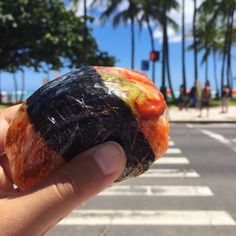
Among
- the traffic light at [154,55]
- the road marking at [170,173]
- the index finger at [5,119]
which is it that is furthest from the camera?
the traffic light at [154,55]

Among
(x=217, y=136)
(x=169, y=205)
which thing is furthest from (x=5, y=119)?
(x=217, y=136)

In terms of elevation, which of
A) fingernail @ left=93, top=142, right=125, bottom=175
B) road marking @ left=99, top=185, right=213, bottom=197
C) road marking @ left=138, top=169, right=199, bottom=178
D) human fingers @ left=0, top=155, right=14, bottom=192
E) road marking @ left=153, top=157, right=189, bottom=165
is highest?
fingernail @ left=93, top=142, right=125, bottom=175

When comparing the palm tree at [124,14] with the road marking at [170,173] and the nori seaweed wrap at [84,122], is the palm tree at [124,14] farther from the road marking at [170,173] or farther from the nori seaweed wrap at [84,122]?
the nori seaweed wrap at [84,122]

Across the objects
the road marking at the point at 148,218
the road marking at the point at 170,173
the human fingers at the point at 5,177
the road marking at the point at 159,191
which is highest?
the human fingers at the point at 5,177

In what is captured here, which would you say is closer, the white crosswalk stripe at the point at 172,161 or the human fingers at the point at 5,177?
the human fingers at the point at 5,177

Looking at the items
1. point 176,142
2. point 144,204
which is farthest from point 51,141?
point 176,142

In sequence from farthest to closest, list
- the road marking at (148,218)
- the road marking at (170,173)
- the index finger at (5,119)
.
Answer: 1. the road marking at (170,173)
2. the road marking at (148,218)
3. the index finger at (5,119)

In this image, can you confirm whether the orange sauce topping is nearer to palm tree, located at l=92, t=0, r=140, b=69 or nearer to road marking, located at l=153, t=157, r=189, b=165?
road marking, located at l=153, t=157, r=189, b=165

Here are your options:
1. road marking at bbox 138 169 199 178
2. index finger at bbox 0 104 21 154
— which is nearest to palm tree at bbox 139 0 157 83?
road marking at bbox 138 169 199 178

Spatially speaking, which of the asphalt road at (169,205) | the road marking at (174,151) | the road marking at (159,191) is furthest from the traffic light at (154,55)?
the road marking at (159,191)
